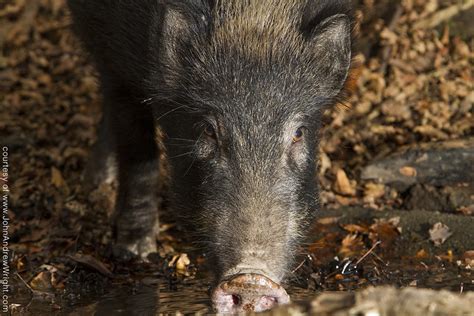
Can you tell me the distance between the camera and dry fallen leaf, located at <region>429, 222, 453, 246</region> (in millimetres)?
5977

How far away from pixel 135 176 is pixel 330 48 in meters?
2.13

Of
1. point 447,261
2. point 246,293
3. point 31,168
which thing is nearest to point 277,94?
point 246,293

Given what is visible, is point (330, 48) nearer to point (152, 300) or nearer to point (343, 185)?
point (152, 300)

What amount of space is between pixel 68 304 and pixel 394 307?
2675mm

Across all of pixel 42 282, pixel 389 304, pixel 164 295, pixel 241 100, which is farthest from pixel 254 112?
pixel 42 282

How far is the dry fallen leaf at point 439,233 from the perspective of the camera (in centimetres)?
Answer: 598

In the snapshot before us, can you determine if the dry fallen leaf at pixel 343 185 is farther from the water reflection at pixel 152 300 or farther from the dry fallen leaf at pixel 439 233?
the water reflection at pixel 152 300

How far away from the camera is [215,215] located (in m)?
4.66

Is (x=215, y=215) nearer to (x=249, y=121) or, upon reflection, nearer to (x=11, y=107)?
(x=249, y=121)

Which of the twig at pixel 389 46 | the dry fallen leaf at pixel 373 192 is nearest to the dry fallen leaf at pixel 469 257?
the dry fallen leaf at pixel 373 192

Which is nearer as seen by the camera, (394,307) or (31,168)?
(394,307)

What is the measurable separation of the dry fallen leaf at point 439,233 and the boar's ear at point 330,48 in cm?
139

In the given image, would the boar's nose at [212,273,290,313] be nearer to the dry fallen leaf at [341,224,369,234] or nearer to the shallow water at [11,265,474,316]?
the shallow water at [11,265,474,316]

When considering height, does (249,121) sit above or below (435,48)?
below
